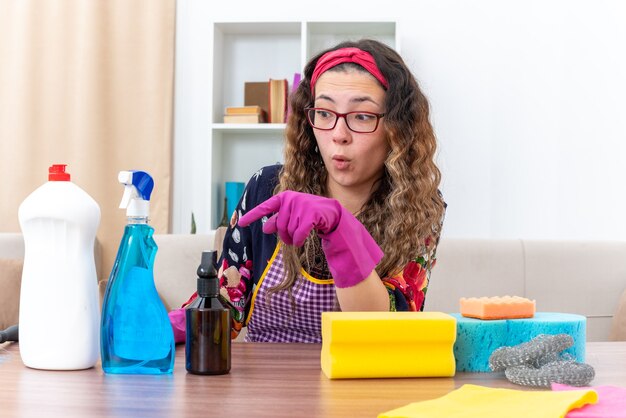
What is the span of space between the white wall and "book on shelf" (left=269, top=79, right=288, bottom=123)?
0.28 meters

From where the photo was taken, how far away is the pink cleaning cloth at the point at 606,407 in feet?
2.43

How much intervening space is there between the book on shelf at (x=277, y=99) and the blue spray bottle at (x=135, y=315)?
2143 mm

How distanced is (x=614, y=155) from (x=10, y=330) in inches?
104

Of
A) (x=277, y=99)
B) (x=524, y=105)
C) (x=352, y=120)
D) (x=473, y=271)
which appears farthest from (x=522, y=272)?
(x=352, y=120)

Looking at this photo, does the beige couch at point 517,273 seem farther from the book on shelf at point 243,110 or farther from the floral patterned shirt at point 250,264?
the floral patterned shirt at point 250,264

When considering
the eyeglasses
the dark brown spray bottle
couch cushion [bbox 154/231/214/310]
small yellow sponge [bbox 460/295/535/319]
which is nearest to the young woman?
the eyeglasses

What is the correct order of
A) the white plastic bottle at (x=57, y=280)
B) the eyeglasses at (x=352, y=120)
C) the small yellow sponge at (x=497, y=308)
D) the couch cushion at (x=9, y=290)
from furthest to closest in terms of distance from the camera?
the couch cushion at (x=9, y=290), the eyeglasses at (x=352, y=120), the small yellow sponge at (x=497, y=308), the white plastic bottle at (x=57, y=280)

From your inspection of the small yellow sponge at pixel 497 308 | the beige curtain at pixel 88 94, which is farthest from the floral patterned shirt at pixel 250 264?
the beige curtain at pixel 88 94

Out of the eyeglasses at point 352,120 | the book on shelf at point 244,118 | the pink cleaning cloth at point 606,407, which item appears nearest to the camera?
the pink cleaning cloth at point 606,407

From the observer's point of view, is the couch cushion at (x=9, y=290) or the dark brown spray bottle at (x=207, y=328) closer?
the dark brown spray bottle at (x=207, y=328)

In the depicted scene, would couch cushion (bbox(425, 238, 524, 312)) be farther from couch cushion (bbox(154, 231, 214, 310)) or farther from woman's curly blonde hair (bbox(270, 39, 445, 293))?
woman's curly blonde hair (bbox(270, 39, 445, 293))

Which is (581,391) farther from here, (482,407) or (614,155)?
(614,155)

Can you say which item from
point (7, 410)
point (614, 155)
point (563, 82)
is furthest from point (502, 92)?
point (7, 410)

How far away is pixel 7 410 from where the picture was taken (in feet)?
2.55
